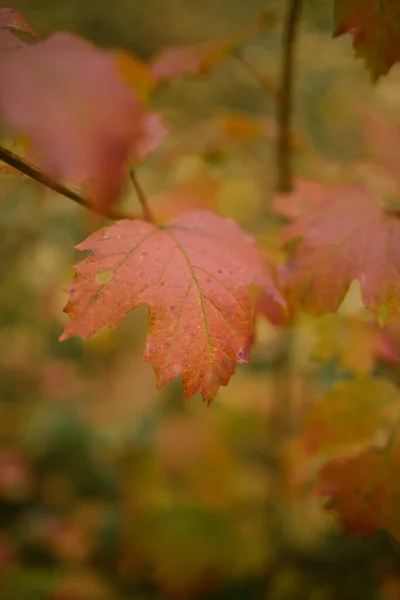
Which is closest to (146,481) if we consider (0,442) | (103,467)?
(103,467)

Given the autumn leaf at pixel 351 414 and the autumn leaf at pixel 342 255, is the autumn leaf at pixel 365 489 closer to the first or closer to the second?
the autumn leaf at pixel 351 414

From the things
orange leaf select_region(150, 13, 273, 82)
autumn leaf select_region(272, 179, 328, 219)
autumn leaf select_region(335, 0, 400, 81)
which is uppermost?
autumn leaf select_region(335, 0, 400, 81)

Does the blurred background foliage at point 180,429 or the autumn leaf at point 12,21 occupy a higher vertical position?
the autumn leaf at point 12,21

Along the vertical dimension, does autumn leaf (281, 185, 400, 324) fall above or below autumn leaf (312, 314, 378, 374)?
above

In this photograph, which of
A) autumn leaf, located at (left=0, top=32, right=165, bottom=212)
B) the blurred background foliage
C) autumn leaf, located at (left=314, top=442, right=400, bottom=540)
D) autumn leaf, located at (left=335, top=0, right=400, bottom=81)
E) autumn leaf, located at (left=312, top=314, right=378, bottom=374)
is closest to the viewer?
autumn leaf, located at (left=0, top=32, right=165, bottom=212)

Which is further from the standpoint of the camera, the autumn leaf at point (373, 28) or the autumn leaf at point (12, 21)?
the autumn leaf at point (373, 28)

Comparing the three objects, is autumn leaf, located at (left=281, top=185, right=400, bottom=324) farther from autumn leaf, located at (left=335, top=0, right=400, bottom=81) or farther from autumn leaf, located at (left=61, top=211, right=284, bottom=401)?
autumn leaf, located at (left=335, top=0, right=400, bottom=81)

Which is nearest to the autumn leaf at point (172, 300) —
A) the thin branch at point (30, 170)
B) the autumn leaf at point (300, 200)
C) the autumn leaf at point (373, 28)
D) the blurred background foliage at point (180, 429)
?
the thin branch at point (30, 170)

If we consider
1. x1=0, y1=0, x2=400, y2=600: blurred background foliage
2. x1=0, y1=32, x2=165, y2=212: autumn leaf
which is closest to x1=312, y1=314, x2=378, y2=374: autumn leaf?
x1=0, y1=0, x2=400, y2=600: blurred background foliage
